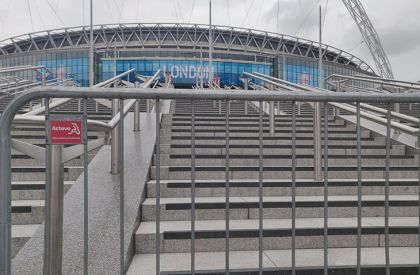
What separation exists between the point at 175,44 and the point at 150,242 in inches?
2801

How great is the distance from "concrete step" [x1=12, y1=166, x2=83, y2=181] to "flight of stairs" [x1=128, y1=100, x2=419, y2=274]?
99cm

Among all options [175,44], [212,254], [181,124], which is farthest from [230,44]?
[212,254]

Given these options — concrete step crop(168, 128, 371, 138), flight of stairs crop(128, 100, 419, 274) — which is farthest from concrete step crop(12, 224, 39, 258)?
concrete step crop(168, 128, 371, 138)

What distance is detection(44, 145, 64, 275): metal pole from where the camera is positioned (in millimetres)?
2448

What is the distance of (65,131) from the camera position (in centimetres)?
244

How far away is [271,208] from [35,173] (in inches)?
116

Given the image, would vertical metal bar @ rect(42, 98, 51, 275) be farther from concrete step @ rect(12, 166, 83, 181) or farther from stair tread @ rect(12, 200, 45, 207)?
concrete step @ rect(12, 166, 83, 181)

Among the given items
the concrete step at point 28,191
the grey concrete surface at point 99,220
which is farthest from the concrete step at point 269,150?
the concrete step at point 28,191

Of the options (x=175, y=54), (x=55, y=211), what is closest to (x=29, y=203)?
(x=55, y=211)

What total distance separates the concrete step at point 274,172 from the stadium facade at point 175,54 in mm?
51617

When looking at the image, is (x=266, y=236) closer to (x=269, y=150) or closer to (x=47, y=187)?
(x=47, y=187)

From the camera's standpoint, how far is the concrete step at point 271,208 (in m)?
4.26

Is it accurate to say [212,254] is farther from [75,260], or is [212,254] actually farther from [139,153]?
[139,153]

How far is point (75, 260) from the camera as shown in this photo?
309 centimetres
